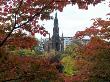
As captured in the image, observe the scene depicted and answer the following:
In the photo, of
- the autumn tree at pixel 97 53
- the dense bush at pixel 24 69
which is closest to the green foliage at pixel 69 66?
the autumn tree at pixel 97 53

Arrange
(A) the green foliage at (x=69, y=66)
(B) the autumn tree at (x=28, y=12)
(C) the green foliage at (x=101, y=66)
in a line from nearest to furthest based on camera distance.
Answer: (B) the autumn tree at (x=28, y=12) → (C) the green foliage at (x=101, y=66) → (A) the green foliage at (x=69, y=66)

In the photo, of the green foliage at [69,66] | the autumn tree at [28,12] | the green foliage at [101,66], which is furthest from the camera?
the green foliage at [69,66]

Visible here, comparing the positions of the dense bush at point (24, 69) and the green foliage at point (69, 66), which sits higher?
the dense bush at point (24, 69)

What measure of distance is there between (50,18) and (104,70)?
13.1ft

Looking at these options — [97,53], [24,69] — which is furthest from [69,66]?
[24,69]

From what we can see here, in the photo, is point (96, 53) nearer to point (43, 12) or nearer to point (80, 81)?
point (80, 81)

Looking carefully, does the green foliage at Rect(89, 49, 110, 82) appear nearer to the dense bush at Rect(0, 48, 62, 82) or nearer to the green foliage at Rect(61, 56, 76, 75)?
the dense bush at Rect(0, 48, 62, 82)

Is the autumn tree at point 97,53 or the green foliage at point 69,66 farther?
the green foliage at point 69,66

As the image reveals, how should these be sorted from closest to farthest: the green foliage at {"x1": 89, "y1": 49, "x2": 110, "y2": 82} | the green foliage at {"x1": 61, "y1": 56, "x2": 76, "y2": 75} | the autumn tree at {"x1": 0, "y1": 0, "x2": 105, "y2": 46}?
1. the autumn tree at {"x1": 0, "y1": 0, "x2": 105, "y2": 46}
2. the green foliage at {"x1": 89, "y1": 49, "x2": 110, "y2": 82}
3. the green foliage at {"x1": 61, "y1": 56, "x2": 76, "y2": 75}

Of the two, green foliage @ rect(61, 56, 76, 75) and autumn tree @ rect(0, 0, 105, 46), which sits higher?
autumn tree @ rect(0, 0, 105, 46)

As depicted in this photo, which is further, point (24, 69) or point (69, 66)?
point (69, 66)

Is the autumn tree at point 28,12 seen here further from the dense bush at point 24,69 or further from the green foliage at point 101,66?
the green foliage at point 101,66

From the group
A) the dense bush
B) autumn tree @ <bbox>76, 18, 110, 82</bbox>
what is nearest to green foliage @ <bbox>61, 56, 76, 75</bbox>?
autumn tree @ <bbox>76, 18, 110, 82</bbox>

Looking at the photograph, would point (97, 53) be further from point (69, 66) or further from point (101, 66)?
point (69, 66)
